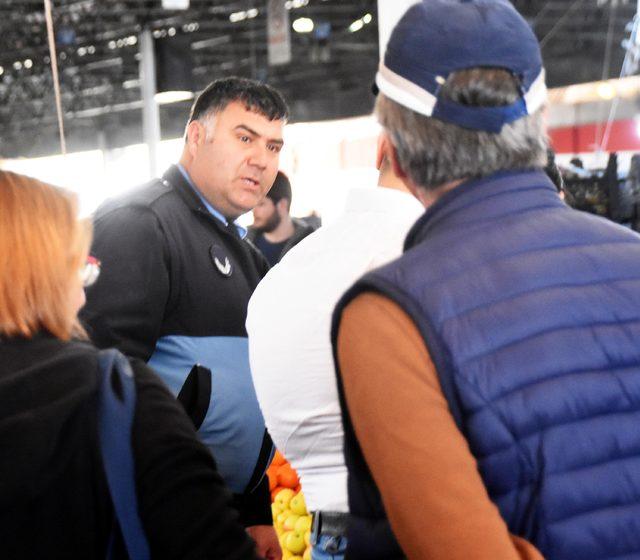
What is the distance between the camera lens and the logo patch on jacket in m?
2.37

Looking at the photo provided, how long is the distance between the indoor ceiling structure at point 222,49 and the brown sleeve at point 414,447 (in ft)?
31.2

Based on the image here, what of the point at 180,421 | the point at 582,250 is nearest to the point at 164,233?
the point at 180,421

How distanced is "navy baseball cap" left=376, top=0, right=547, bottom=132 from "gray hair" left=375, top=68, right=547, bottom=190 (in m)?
0.01

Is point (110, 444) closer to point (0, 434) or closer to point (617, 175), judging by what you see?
point (0, 434)

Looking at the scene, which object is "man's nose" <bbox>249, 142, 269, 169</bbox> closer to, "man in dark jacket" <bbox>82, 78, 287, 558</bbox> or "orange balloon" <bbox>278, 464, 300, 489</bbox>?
"man in dark jacket" <bbox>82, 78, 287, 558</bbox>

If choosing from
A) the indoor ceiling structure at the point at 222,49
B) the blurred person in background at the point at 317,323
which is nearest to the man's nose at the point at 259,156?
the blurred person in background at the point at 317,323

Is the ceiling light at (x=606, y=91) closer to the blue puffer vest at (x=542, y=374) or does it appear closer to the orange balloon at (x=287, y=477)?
the orange balloon at (x=287, y=477)

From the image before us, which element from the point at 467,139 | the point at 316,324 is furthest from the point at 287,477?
the point at 467,139

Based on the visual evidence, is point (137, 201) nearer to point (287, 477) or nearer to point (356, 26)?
point (287, 477)

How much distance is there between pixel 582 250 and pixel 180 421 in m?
0.57

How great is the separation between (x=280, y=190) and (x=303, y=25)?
10.1 m

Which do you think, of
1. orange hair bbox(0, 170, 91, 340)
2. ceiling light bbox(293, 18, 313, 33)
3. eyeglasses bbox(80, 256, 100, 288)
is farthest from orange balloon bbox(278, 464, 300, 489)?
ceiling light bbox(293, 18, 313, 33)

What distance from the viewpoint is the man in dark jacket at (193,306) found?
2172mm

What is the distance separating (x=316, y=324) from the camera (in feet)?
5.40
